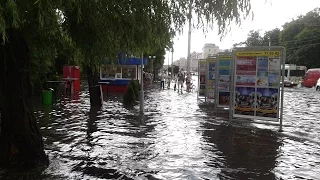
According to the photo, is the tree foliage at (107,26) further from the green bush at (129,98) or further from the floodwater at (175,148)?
the green bush at (129,98)

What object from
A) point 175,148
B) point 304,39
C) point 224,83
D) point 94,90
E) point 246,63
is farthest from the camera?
point 304,39

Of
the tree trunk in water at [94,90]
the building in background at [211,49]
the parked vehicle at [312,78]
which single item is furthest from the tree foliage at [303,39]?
the tree trunk in water at [94,90]

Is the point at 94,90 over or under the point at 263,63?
under

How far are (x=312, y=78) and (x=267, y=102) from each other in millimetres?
40207

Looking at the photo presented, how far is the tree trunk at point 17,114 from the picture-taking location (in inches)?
230

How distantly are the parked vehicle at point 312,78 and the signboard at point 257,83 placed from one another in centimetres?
3910

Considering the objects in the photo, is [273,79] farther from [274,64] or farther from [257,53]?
[257,53]

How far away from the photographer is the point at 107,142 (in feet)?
28.5

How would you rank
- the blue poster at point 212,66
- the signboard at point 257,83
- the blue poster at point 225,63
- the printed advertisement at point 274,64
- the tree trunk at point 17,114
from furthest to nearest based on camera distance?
the blue poster at point 212,66, the blue poster at point 225,63, the signboard at point 257,83, the printed advertisement at point 274,64, the tree trunk at point 17,114

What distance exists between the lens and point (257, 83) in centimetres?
1088

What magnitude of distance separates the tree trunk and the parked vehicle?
45.9 m

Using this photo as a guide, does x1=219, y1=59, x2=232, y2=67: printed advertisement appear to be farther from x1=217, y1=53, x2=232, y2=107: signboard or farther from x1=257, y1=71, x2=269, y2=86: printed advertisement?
x1=257, y1=71, x2=269, y2=86: printed advertisement

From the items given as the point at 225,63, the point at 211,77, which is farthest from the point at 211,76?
the point at 225,63

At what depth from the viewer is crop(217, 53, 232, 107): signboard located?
14.8 meters
